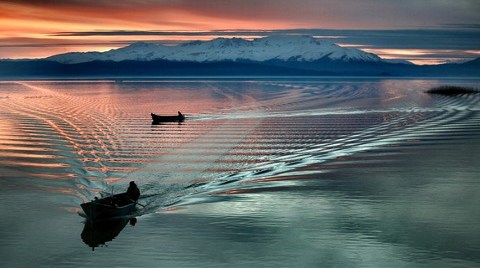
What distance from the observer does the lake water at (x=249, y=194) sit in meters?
22.9

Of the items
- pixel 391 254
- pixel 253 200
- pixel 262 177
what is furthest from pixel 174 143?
pixel 391 254

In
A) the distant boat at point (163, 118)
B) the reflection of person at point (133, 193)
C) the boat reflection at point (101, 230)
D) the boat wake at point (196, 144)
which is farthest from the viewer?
the distant boat at point (163, 118)

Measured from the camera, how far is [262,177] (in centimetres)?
3528

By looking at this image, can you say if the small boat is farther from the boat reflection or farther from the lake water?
the lake water

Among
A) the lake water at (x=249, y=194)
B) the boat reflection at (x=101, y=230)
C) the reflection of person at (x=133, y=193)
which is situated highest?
the reflection of person at (x=133, y=193)

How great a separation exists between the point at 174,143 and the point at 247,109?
1322 inches

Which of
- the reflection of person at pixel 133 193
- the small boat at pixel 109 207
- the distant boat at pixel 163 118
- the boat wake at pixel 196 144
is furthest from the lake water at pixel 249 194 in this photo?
the distant boat at pixel 163 118

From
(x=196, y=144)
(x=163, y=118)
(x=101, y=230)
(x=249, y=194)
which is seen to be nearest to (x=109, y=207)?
(x=101, y=230)

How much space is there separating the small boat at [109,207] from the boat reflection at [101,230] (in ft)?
0.73

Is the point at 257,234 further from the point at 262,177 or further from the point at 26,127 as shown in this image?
the point at 26,127

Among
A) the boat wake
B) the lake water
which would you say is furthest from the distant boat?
the lake water

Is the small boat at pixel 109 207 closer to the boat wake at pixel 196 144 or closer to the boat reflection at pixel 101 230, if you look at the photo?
the boat reflection at pixel 101 230

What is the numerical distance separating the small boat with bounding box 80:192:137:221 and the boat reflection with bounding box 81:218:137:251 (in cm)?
22

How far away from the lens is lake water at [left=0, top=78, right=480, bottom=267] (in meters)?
22.9
